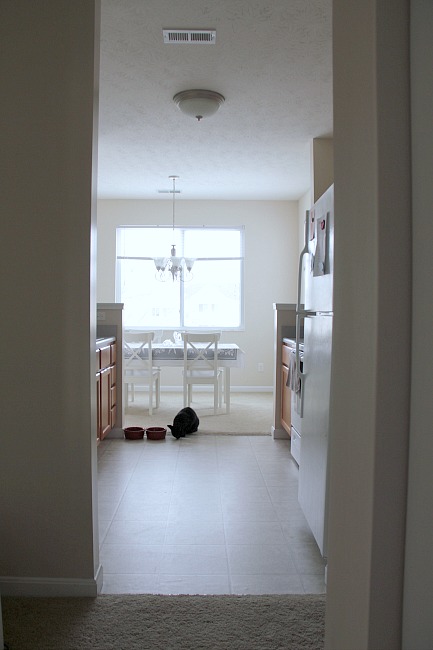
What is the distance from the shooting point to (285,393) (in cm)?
486

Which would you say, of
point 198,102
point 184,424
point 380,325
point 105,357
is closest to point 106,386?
point 105,357

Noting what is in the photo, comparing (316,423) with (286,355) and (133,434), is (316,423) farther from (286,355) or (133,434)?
(133,434)

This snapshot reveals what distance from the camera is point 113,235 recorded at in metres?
7.91

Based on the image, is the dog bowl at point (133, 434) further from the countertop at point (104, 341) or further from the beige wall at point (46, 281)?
the beige wall at point (46, 281)

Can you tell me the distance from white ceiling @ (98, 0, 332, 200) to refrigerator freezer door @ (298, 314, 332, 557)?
1571 mm

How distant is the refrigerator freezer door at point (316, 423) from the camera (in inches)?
98.0

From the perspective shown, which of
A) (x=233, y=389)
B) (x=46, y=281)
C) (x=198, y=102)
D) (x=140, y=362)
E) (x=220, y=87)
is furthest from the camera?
(x=233, y=389)

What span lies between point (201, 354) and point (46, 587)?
3820 mm

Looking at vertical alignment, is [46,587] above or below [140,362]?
below

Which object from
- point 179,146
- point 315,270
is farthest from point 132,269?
point 315,270

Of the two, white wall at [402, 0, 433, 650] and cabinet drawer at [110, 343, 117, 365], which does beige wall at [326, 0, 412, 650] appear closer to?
white wall at [402, 0, 433, 650]

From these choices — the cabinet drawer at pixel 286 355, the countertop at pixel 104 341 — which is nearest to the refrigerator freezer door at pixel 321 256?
the cabinet drawer at pixel 286 355

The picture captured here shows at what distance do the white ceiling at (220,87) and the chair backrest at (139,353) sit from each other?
71.0 inches

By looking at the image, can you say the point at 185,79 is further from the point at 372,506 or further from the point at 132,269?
the point at 132,269
